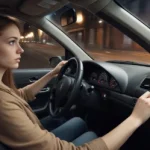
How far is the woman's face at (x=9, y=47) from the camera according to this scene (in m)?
1.23

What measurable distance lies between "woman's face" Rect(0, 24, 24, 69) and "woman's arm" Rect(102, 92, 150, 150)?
530 mm

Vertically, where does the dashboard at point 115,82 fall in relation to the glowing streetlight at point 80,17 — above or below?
below

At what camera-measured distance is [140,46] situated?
1819 millimetres

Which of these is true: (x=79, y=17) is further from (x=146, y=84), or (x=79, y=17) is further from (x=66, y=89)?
(x=146, y=84)

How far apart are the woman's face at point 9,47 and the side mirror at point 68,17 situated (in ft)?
3.51

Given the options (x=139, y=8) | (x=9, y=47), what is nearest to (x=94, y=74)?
(x=139, y=8)

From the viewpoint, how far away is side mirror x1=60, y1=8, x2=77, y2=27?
2.28 meters

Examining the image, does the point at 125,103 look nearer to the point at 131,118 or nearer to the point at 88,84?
the point at 88,84

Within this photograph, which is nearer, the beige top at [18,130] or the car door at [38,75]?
the beige top at [18,130]

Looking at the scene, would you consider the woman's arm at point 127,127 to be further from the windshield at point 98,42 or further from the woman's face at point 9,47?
the windshield at point 98,42

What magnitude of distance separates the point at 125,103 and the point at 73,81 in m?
0.38

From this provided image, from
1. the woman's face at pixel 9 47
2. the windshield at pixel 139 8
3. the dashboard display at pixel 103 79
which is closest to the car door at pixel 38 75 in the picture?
the dashboard display at pixel 103 79

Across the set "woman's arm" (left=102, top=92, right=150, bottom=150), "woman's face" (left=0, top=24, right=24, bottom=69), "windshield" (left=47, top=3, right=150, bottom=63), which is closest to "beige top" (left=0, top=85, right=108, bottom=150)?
"woman's face" (left=0, top=24, right=24, bottom=69)

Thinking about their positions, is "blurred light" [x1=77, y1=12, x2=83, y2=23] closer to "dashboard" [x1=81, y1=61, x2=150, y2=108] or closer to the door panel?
"dashboard" [x1=81, y1=61, x2=150, y2=108]
